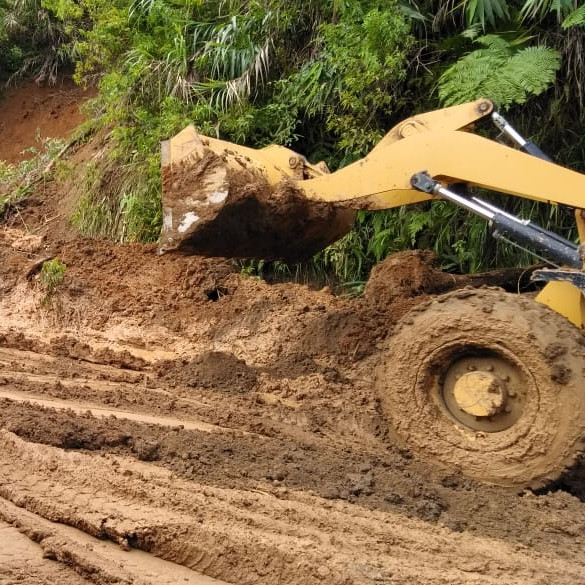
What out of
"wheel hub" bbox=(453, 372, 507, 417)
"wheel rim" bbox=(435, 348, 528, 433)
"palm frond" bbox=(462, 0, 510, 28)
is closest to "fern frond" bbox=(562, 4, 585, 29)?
"palm frond" bbox=(462, 0, 510, 28)

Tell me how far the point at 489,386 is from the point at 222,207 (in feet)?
6.98

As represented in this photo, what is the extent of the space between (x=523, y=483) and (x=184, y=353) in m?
3.30

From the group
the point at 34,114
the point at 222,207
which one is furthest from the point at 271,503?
the point at 34,114

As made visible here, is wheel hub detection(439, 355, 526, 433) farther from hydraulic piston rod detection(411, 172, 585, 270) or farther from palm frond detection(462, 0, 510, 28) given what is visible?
palm frond detection(462, 0, 510, 28)

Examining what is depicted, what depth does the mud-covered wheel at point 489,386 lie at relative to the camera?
4.14 metres

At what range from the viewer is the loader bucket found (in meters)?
5.43

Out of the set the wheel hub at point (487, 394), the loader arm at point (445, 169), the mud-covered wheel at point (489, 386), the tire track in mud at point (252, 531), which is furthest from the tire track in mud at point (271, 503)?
the loader arm at point (445, 169)

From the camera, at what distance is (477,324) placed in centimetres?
439

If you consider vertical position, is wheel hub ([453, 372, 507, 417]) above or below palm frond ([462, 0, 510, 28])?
below

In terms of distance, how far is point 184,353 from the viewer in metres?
6.73

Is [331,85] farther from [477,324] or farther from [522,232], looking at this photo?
[477,324]

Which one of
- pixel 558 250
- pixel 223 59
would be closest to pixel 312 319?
pixel 558 250

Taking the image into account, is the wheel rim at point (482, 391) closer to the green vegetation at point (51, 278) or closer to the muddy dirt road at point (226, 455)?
the muddy dirt road at point (226, 455)

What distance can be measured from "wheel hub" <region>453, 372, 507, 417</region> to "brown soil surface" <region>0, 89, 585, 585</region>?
0.36 m
